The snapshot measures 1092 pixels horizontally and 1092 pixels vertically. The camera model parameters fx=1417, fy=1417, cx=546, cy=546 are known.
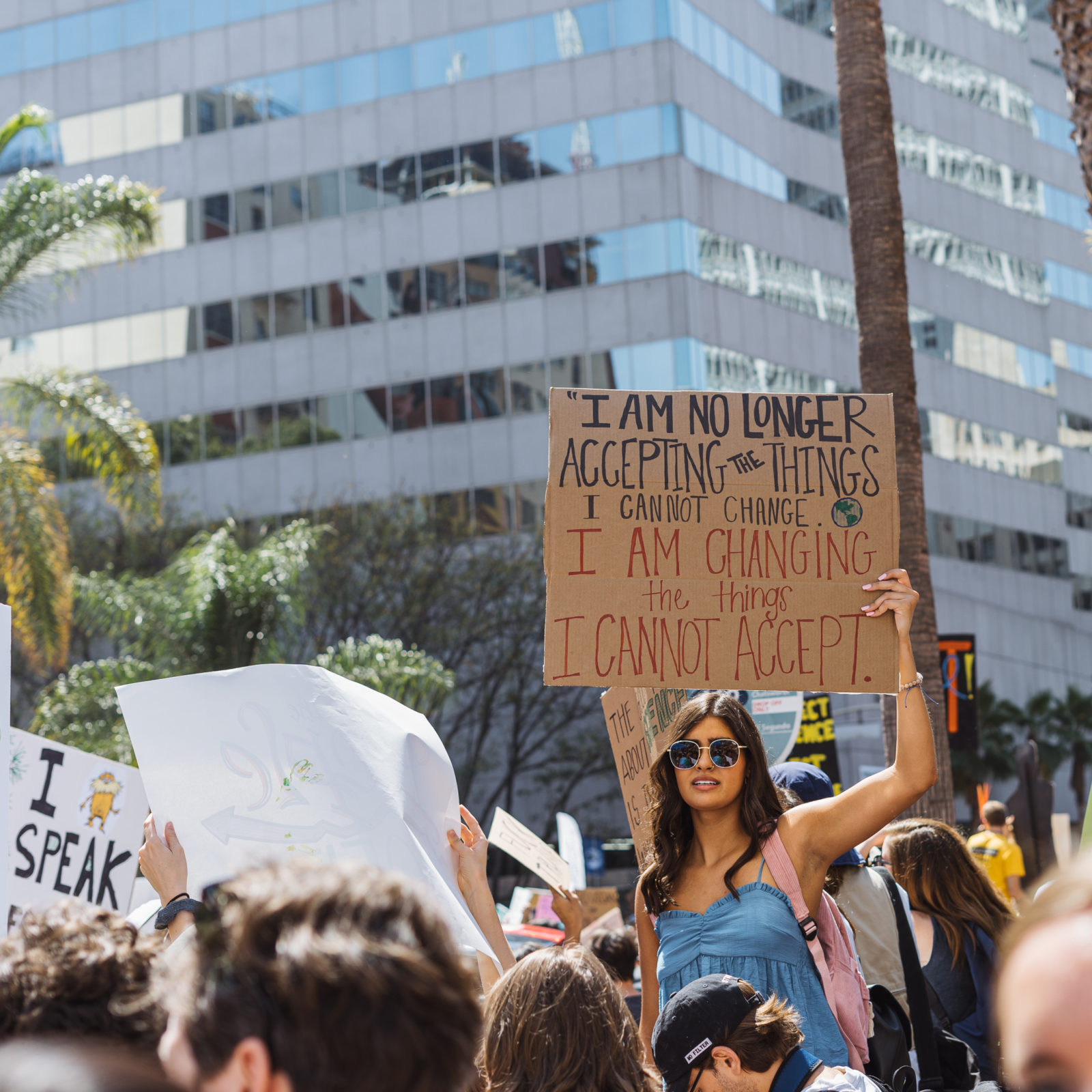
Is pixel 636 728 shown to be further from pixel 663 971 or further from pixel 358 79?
pixel 358 79

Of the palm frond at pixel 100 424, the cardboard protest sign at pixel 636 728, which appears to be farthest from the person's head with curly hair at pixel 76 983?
the palm frond at pixel 100 424

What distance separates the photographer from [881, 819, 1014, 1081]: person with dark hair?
15.2 ft

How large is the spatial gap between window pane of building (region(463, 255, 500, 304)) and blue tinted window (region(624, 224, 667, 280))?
3.18 metres

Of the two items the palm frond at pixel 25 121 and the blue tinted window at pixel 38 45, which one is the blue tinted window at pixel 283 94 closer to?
the blue tinted window at pixel 38 45

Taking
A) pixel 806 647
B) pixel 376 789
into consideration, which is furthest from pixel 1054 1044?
pixel 806 647

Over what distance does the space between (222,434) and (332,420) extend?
3.01 metres

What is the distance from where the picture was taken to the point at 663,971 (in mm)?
3500

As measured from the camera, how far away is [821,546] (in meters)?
4.16

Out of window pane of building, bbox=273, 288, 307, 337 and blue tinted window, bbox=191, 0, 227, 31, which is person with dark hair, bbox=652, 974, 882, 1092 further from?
blue tinted window, bbox=191, 0, 227, 31

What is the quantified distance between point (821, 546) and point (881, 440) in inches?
15.4

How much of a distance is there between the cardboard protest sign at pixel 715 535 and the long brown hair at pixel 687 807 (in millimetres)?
441

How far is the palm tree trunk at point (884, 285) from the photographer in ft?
31.4

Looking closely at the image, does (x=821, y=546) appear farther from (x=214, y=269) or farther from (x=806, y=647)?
(x=214, y=269)

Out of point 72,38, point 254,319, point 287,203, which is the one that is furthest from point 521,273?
point 72,38
